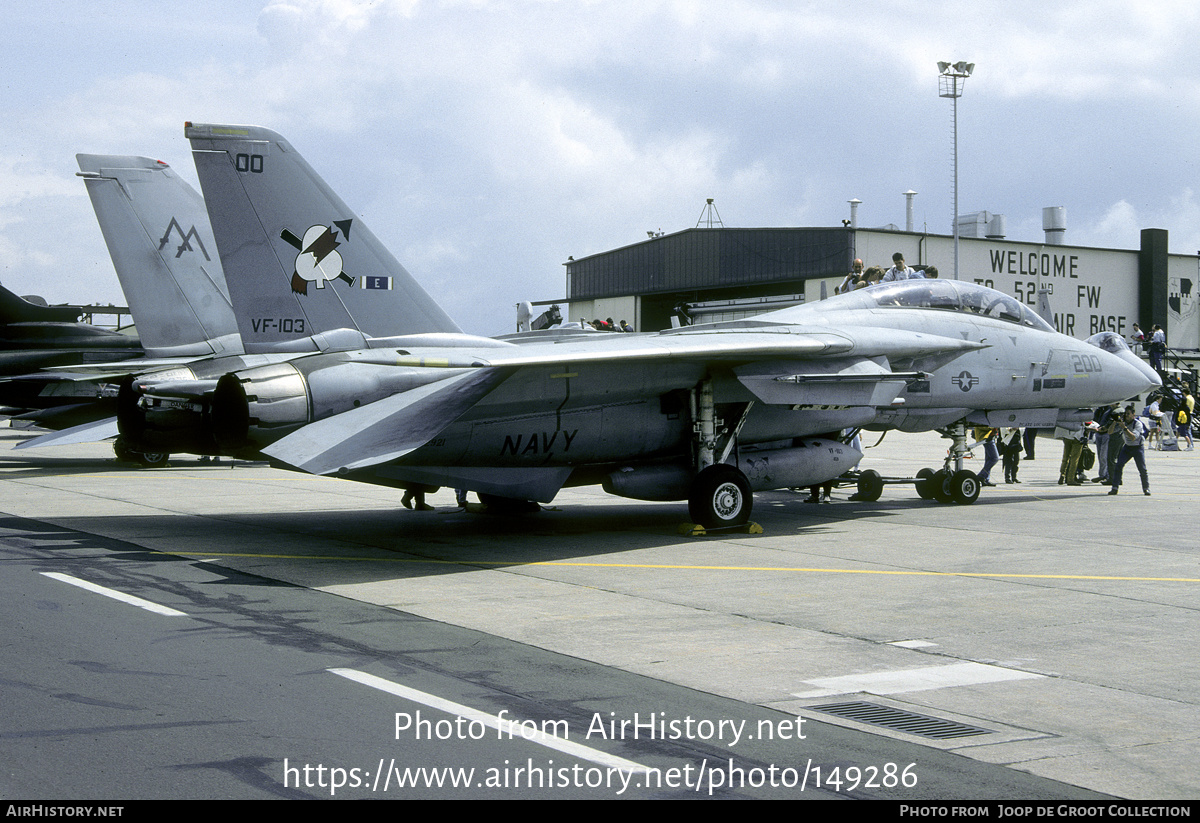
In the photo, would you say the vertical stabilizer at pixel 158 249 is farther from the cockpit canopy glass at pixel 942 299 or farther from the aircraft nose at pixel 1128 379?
the aircraft nose at pixel 1128 379

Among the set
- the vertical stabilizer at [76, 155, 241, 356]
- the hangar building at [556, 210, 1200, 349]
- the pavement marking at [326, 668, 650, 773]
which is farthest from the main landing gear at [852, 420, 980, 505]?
the hangar building at [556, 210, 1200, 349]

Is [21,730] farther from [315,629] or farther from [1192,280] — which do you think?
[1192,280]

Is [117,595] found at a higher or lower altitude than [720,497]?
lower

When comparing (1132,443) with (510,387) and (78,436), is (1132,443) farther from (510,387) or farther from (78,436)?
(78,436)

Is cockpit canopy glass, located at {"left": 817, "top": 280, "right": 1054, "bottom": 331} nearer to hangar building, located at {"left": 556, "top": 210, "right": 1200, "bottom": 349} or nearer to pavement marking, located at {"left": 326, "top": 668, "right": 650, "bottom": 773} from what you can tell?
pavement marking, located at {"left": 326, "top": 668, "right": 650, "bottom": 773}

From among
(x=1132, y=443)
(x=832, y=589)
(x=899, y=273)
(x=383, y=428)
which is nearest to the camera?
(x=832, y=589)

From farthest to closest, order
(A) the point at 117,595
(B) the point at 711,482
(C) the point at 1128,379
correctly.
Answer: (C) the point at 1128,379, (B) the point at 711,482, (A) the point at 117,595

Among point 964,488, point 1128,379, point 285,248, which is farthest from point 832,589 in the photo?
point 1128,379

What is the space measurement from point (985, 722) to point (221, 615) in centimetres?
527

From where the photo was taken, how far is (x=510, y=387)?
→ 1222 cm

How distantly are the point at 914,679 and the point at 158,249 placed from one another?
16.4 metres

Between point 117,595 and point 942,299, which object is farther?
point 942,299

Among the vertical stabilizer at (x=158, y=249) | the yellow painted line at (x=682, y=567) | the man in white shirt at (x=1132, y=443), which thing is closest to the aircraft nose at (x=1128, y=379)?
the man in white shirt at (x=1132, y=443)

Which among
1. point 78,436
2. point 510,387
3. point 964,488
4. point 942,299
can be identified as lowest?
point 964,488
